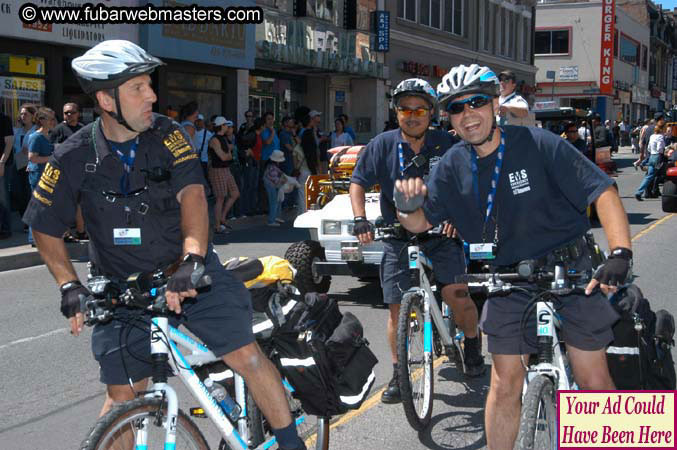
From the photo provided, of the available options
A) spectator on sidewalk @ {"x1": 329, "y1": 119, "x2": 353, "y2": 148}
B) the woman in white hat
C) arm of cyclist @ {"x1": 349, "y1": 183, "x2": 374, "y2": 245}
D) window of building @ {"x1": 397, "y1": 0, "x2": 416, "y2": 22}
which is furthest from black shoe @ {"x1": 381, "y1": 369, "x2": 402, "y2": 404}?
window of building @ {"x1": 397, "y1": 0, "x2": 416, "y2": 22}

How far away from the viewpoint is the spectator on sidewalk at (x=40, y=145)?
1193 cm

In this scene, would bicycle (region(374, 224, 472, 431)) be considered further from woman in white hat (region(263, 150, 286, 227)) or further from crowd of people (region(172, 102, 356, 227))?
woman in white hat (region(263, 150, 286, 227))

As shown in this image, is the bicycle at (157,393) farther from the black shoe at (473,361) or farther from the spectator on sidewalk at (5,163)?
the spectator on sidewalk at (5,163)

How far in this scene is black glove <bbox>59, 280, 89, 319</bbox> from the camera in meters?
3.21

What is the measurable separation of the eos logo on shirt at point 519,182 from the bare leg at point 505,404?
2.27 feet

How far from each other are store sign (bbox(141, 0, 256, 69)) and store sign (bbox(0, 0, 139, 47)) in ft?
1.63


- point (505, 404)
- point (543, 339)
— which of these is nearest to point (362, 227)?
point (505, 404)

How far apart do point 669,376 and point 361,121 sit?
25902mm

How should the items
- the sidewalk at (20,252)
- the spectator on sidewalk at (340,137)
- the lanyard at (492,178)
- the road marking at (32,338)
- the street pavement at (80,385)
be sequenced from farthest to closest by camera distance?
the spectator on sidewalk at (340,137), the sidewalk at (20,252), the road marking at (32,338), the street pavement at (80,385), the lanyard at (492,178)

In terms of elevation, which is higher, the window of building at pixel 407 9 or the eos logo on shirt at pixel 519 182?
the window of building at pixel 407 9

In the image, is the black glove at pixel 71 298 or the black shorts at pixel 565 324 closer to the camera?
the black glove at pixel 71 298

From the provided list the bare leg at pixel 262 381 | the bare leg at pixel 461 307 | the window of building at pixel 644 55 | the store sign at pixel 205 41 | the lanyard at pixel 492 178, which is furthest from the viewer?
the window of building at pixel 644 55

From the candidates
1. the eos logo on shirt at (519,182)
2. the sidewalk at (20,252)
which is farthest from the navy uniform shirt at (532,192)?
the sidewalk at (20,252)

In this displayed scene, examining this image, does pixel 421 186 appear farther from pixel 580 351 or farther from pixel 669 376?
pixel 669 376
